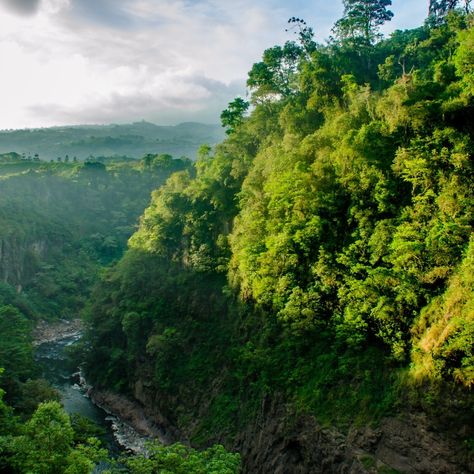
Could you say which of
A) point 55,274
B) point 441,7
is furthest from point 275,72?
point 55,274

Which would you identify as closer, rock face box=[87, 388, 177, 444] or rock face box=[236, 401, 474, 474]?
rock face box=[236, 401, 474, 474]

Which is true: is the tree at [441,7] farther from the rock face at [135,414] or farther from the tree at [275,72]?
the rock face at [135,414]

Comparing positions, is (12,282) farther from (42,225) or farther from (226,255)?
(226,255)

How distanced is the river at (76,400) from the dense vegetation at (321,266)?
2330 mm

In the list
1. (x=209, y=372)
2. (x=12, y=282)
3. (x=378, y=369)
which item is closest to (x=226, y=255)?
(x=209, y=372)

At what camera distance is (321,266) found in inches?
867

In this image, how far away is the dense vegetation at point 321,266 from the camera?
18469 millimetres

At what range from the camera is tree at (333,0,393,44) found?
141 feet

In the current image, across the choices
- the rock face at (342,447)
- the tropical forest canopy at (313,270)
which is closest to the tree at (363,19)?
the tropical forest canopy at (313,270)

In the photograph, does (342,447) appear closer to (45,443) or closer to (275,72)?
(45,443)

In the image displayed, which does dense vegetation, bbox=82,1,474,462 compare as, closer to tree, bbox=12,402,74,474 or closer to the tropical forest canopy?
the tropical forest canopy

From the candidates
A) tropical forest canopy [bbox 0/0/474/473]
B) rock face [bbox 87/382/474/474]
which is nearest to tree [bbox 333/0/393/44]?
tropical forest canopy [bbox 0/0/474/473]

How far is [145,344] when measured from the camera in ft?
116

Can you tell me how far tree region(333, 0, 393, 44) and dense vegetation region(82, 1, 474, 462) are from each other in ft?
17.9
